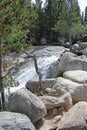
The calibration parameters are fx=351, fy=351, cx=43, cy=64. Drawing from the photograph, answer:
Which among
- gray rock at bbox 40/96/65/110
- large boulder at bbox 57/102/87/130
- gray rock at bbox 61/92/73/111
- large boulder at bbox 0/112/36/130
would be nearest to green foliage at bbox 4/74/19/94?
gray rock at bbox 40/96/65/110

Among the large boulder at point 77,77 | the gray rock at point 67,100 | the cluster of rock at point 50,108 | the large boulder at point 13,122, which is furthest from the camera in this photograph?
the large boulder at point 77,77

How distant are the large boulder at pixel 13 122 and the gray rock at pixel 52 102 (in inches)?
82.8

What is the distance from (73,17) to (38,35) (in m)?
11.0

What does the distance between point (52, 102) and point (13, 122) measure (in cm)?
261

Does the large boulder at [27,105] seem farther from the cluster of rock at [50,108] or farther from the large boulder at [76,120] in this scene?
the large boulder at [76,120]

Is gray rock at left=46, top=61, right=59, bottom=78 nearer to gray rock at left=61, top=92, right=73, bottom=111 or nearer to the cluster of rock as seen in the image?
the cluster of rock

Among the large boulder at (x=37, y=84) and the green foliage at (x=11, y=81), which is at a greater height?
the green foliage at (x=11, y=81)

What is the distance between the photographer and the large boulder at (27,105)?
779cm

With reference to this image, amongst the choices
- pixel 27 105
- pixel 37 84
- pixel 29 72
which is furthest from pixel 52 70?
pixel 27 105

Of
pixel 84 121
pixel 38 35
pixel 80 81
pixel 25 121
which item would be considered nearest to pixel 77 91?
pixel 80 81

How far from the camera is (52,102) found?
8914 mm

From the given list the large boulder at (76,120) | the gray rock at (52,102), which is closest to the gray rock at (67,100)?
the gray rock at (52,102)

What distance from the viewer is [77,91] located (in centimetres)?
1003

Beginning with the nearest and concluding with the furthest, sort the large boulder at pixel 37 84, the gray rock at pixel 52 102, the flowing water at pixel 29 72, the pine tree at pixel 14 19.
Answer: the pine tree at pixel 14 19, the gray rock at pixel 52 102, the large boulder at pixel 37 84, the flowing water at pixel 29 72
